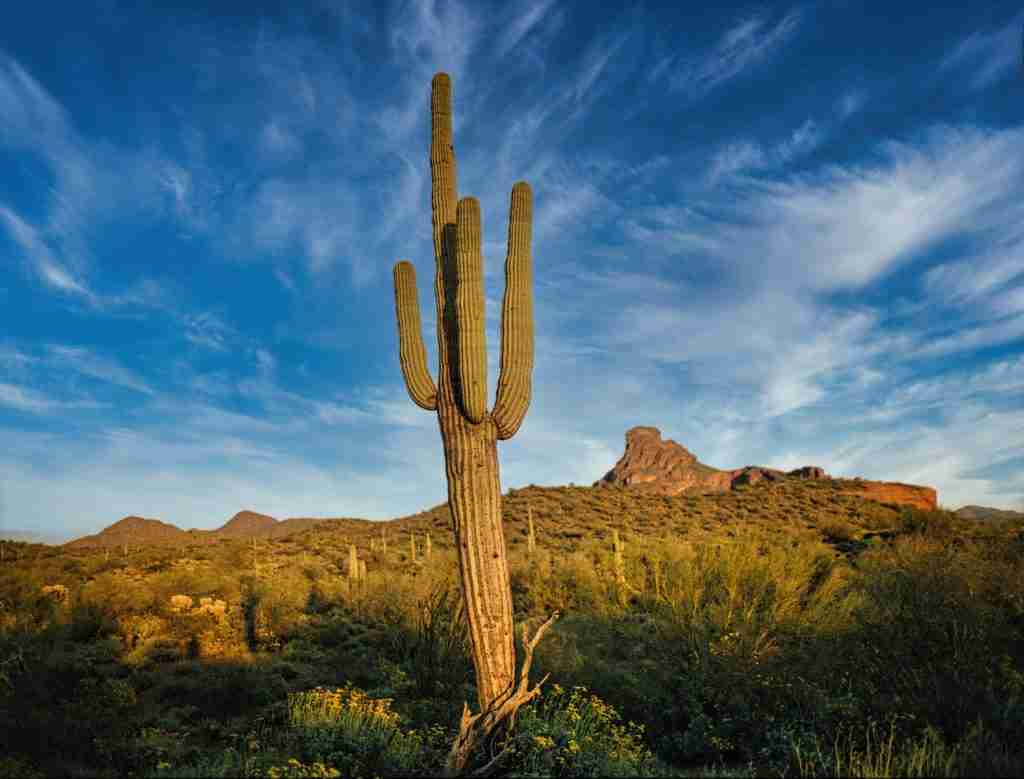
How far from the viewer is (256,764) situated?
6117 millimetres

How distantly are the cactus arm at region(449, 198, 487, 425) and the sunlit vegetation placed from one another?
3573 millimetres

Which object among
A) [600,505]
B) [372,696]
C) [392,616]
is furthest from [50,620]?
[600,505]

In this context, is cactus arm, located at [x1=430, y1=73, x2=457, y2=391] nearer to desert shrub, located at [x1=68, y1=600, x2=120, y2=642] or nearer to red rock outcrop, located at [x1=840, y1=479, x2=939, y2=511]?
desert shrub, located at [x1=68, y1=600, x2=120, y2=642]

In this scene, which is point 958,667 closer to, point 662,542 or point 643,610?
point 643,610

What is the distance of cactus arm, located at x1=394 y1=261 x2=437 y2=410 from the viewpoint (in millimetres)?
8281

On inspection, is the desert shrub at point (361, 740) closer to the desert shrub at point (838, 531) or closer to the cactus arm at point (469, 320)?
the cactus arm at point (469, 320)

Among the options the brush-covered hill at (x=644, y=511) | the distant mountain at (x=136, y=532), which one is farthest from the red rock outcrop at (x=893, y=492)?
the distant mountain at (x=136, y=532)

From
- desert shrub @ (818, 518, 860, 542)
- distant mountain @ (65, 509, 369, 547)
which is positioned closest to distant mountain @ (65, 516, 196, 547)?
distant mountain @ (65, 509, 369, 547)

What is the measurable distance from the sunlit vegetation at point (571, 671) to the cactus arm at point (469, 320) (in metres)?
3.57

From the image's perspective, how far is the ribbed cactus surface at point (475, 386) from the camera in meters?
7.52

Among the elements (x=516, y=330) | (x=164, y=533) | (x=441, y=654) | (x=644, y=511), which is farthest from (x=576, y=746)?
(x=164, y=533)

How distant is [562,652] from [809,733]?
17.2 feet

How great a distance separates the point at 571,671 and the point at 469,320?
5930mm

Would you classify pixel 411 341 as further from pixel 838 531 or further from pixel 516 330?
pixel 838 531
